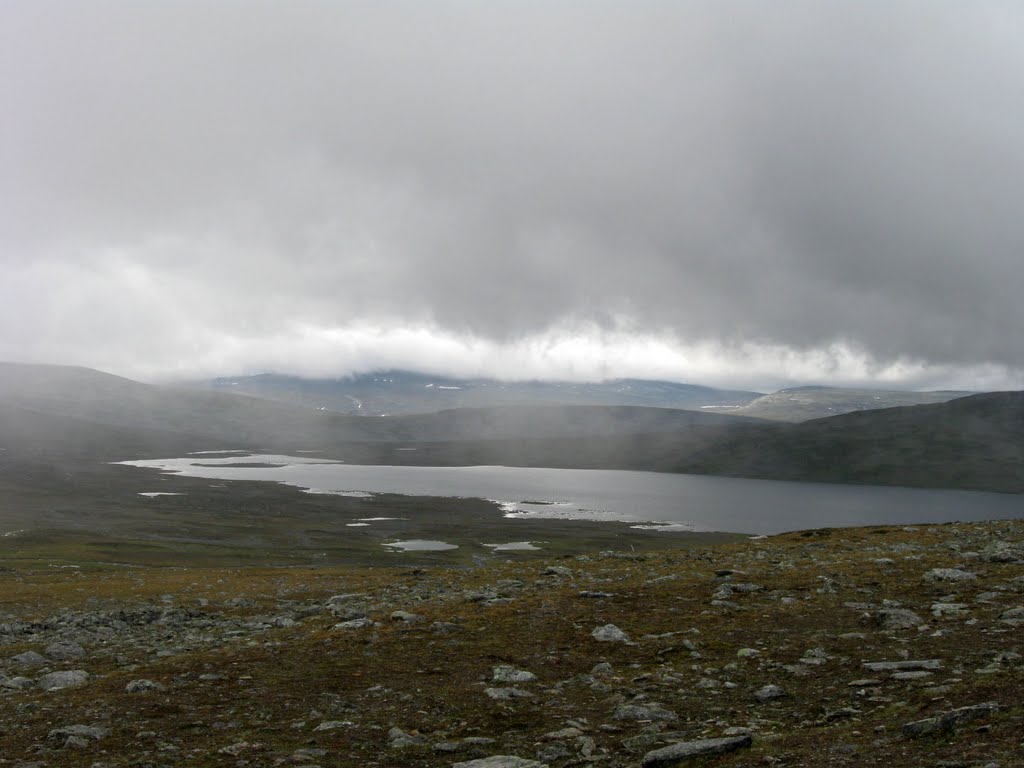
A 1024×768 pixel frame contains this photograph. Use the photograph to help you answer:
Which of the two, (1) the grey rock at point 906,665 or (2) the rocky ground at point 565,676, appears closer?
(2) the rocky ground at point 565,676

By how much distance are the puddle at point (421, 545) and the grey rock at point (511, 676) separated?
122 metres

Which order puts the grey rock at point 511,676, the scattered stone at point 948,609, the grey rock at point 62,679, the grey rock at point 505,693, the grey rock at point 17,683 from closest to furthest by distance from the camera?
1. the grey rock at point 505,693
2. the grey rock at point 511,676
3. the grey rock at point 62,679
4. the grey rock at point 17,683
5. the scattered stone at point 948,609

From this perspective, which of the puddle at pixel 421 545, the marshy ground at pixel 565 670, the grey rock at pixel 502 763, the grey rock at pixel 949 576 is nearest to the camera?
the grey rock at pixel 502 763

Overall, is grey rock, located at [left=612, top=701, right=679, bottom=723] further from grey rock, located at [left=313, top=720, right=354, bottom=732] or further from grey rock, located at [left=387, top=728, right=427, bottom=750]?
grey rock, located at [left=313, top=720, right=354, bottom=732]

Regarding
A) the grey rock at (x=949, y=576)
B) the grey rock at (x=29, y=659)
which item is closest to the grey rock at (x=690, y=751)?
the grey rock at (x=949, y=576)

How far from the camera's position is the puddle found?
138250 millimetres

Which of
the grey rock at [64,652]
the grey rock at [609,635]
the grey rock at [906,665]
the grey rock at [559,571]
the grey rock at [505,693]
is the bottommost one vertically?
the grey rock at [64,652]

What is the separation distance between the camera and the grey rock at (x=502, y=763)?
37.4 ft

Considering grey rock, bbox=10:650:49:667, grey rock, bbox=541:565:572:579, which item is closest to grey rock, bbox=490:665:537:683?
grey rock, bbox=10:650:49:667

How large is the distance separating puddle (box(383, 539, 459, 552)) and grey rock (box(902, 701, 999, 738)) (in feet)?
426

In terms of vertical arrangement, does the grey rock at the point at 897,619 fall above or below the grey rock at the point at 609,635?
above

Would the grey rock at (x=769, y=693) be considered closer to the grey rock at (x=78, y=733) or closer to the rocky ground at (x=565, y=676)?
the rocky ground at (x=565, y=676)

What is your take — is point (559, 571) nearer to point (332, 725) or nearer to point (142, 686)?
point (142, 686)

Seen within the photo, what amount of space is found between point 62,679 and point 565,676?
1300 centimetres
